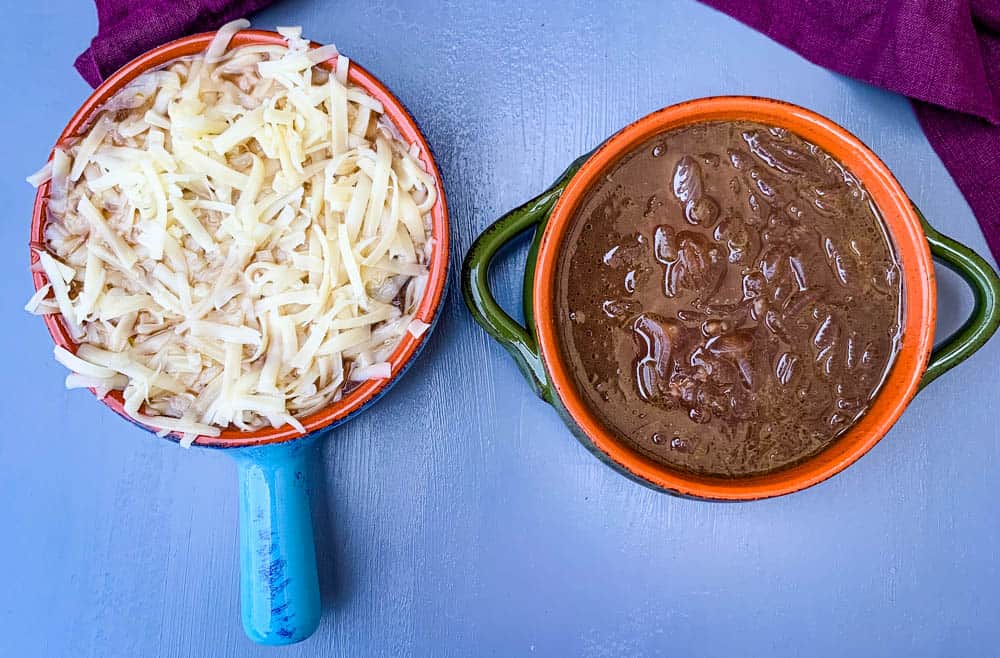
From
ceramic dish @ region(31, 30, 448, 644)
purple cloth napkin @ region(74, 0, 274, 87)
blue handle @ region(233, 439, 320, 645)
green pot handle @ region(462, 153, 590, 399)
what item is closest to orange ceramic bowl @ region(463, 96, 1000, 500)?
green pot handle @ region(462, 153, 590, 399)

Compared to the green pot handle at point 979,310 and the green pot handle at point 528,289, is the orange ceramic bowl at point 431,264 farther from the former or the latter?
the green pot handle at point 979,310

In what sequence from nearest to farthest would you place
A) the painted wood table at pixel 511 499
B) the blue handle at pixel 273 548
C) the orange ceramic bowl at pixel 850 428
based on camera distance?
the orange ceramic bowl at pixel 850 428 → the blue handle at pixel 273 548 → the painted wood table at pixel 511 499

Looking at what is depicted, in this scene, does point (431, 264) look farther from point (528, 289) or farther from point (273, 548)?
point (273, 548)

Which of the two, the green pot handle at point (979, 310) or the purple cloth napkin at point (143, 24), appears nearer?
the green pot handle at point (979, 310)

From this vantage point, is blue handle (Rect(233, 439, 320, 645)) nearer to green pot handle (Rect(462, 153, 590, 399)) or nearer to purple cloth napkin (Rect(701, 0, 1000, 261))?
green pot handle (Rect(462, 153, 590, 399))

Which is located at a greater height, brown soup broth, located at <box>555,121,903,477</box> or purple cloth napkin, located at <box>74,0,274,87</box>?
purple cloth napkin, located at <box>74,0,274,87</box>

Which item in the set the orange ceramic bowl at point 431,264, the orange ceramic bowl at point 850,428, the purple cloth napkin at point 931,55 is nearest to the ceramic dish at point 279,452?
the orange ceramic bowl at point 431,264

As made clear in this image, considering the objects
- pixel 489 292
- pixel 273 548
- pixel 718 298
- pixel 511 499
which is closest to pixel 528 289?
pixel 489 292
